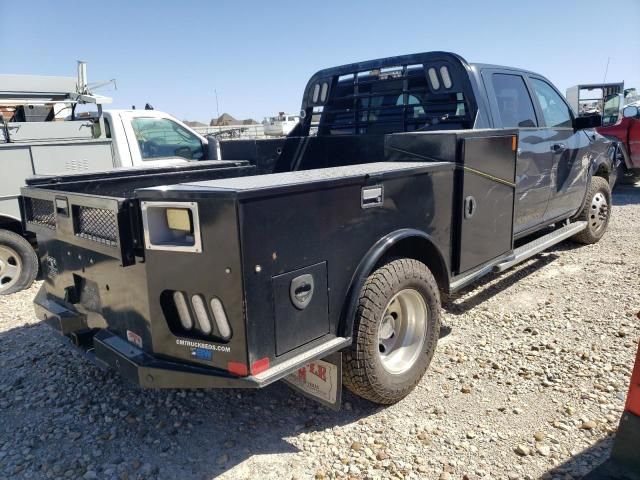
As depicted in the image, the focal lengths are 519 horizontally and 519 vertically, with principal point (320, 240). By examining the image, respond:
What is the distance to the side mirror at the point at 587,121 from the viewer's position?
17.6ft

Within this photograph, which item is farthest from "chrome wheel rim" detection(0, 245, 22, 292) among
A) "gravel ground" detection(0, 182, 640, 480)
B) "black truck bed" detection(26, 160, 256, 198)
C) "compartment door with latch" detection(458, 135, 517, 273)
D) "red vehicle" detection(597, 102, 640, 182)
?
"red vehicle" detection(597, 102, 640, 182)

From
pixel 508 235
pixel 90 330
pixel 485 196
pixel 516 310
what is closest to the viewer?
pixel 90 330

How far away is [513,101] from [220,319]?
11.8 feet

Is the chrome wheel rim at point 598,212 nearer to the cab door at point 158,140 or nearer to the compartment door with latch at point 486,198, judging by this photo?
the compartment door with latch at point 486,198

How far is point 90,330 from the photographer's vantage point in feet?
10.0

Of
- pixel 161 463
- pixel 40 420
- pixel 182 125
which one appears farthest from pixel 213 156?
pixel 161 463

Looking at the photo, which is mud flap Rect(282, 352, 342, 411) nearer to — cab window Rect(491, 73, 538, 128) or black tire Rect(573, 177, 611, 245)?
cab window Rect(491, 73, 538, 128)

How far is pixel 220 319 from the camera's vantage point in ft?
7.52

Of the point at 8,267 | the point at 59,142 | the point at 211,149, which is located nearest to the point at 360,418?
the point at 8,267

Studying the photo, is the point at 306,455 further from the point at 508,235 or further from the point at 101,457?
the point at 508,235

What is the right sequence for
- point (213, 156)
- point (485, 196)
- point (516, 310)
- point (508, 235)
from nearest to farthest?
point (485, 196) < point (508, 235) < point (516, 310) < point (213, 156)

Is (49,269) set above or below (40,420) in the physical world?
above

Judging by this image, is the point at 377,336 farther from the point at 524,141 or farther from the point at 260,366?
the point at 524,141

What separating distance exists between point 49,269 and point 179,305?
1.47 meters
